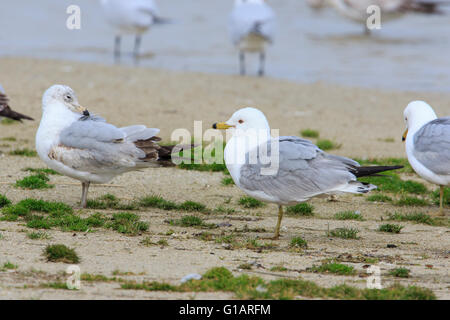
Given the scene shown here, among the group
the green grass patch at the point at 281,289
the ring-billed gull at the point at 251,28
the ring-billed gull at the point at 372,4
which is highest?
the ring-billed gull at the point at 372,4

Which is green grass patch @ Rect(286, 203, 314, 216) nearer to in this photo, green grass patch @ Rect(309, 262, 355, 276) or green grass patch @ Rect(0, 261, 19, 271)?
green grass patch @ Rect(309, 262, 355, 276)

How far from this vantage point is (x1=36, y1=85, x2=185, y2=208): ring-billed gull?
7.54 metres

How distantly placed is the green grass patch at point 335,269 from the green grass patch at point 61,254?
193 cm

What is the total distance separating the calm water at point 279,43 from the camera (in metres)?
19.1

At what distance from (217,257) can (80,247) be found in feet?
3.96

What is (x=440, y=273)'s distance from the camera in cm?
584

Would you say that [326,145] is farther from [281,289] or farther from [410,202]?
[281,289]

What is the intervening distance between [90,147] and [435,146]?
12.5 feet

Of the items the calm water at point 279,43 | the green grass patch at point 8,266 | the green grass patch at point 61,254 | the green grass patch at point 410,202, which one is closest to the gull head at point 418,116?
the green grass patch at point 410,202

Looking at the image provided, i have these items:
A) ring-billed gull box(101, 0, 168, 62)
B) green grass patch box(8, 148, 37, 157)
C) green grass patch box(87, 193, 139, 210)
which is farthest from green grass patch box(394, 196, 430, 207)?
ring-billed gull box(101, 0, 168, 62)

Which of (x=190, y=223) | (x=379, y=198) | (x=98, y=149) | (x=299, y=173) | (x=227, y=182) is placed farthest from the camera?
(x=227, y=182)

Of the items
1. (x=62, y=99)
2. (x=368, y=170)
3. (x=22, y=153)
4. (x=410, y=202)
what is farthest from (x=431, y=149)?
(x=22, y=153)

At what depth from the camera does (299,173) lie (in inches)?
267

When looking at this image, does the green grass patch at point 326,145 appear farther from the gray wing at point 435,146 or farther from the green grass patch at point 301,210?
the green grass patch at point 301,210
